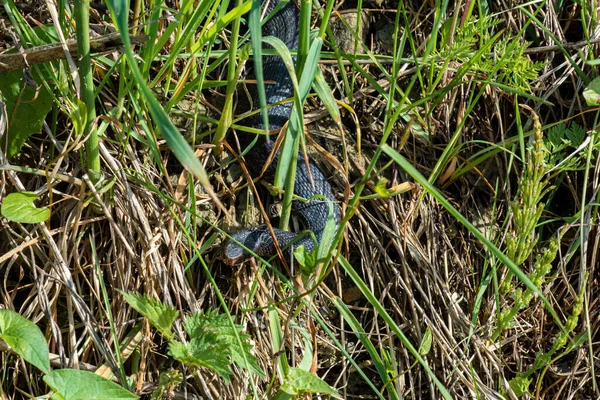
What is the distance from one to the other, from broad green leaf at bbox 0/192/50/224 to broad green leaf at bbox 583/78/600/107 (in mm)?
2153

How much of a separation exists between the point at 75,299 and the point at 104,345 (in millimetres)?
194

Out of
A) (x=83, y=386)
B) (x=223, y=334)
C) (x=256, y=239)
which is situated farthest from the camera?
(x=256, y=239)

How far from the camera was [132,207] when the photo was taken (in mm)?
2541

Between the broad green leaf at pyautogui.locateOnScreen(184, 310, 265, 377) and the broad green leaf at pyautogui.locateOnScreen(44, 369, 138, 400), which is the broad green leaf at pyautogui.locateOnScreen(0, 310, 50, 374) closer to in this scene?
the broad green leaf at pyautogui.locateOnScreen(44, 369, 138, 400)

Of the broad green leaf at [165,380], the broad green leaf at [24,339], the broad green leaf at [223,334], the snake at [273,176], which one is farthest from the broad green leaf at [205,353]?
the snake at [273,176]

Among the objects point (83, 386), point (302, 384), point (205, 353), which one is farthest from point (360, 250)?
point (83, 386)

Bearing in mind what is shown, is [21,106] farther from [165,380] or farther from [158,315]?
[165,380]

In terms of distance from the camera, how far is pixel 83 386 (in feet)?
6.59

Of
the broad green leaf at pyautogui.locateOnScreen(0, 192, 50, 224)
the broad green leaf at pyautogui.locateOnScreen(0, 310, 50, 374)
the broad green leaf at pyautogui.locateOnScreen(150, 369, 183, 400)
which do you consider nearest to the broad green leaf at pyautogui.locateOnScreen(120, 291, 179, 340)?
the broad green leaf at pyautogui.locateOnScreen(150, 369, 183, 400)

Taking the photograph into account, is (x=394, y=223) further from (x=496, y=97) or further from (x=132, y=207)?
(x=132, y=207)

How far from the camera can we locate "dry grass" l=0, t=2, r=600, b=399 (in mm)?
2486

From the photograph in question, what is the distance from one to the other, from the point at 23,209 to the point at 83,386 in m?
0.64

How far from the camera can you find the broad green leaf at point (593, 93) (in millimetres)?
2801

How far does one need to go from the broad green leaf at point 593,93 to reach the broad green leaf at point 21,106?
2.11 meters
